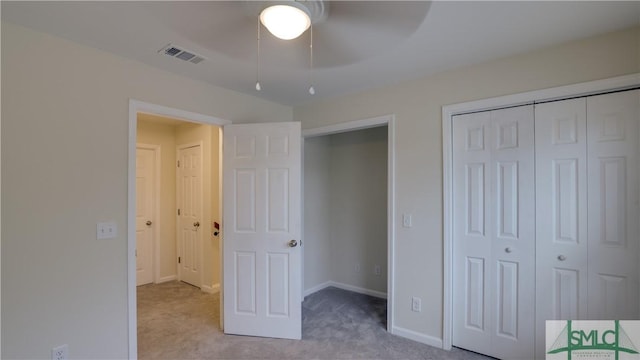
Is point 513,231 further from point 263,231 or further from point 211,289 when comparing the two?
point 211,289

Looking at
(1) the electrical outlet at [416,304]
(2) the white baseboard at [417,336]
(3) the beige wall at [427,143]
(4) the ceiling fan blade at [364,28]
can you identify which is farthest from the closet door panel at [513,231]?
(4) the ceiling fan blade at [364,28]

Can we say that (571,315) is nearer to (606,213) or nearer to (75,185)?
(606,213)

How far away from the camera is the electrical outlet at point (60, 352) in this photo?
6.18 feet

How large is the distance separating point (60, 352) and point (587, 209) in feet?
12.0

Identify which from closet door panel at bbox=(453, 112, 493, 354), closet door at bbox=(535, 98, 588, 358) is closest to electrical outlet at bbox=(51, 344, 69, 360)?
closet door panel at bbox=(453, 112, 493, 354)

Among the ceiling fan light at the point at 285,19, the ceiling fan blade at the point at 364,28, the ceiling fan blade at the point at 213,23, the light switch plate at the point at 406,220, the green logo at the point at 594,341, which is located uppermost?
the ceiling fan blade at the point at 213,23

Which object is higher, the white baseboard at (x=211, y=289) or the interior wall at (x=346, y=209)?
the interior wall at (x=346, y=209)

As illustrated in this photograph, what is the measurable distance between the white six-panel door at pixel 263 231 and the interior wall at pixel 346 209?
1140mm

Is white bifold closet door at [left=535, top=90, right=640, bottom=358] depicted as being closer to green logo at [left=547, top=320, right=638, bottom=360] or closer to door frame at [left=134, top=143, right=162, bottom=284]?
green logo at [left=547, top=320, right=638, bottom=360]

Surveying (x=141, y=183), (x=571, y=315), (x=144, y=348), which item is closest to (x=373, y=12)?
(x=571, y=315)

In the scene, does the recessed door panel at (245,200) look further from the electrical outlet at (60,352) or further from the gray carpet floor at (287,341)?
the electrical outlet at (60,352)

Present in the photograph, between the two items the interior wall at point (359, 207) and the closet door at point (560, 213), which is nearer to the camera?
the closet door at point (560, 213)

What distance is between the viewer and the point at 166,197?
14.8 feet

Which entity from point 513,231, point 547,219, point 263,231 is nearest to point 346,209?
point 263,231
